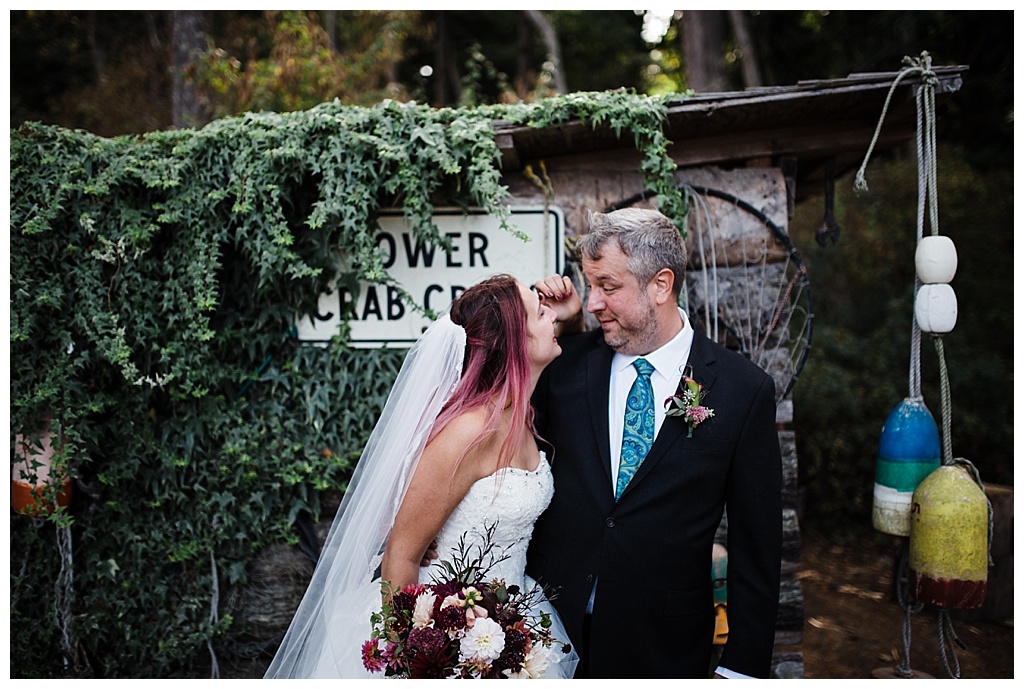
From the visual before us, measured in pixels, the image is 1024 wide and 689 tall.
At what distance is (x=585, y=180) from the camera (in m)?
3.64

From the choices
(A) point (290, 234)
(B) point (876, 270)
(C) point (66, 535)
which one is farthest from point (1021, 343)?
(B) point (876, 270)

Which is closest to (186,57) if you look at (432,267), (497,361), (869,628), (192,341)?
(192,341)

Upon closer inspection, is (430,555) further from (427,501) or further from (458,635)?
(458,635)

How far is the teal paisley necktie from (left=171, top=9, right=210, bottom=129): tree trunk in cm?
703

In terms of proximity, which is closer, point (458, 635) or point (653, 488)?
point (458, 635)

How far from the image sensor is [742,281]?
12.0 ft

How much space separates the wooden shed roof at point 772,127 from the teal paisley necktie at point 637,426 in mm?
1279

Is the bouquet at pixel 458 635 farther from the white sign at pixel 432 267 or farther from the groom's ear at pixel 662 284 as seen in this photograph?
the white sign at pixel 432 267

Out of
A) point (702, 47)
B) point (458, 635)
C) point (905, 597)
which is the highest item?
point (702, 47)

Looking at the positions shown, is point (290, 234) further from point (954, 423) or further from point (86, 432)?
point (954, 423)

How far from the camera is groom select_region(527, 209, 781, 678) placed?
259 centimetres

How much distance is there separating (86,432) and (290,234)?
1.34 m

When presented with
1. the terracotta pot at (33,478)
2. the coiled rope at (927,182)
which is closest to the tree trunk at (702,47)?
the coiled rope at (927,182)

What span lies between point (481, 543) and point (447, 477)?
0.30 metres
